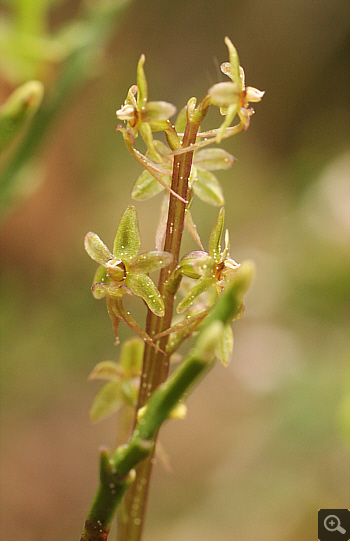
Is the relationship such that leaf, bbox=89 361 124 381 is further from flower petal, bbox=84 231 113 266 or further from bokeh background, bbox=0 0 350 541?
bokeh background, bbox=0 0 350 541

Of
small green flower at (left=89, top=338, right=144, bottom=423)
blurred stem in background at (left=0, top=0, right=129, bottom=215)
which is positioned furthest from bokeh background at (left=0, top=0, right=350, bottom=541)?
small green flower at (left=89, top=338, right=144, bottom=423)

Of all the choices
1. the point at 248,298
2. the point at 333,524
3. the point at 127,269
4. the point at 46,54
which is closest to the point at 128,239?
the point at 127,269

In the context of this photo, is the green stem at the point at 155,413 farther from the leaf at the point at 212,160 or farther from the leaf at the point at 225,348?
the leaf at the point at 212,160

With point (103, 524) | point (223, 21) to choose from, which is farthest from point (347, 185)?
point (103, 524)

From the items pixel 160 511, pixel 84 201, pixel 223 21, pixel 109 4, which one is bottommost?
pixel 160 511

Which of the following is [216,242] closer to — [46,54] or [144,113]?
[144,113]

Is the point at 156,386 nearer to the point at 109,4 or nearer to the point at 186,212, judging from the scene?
the point at 186,212

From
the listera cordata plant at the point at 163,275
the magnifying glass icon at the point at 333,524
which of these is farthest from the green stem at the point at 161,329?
the magnifying glass icon at the point at 333,524

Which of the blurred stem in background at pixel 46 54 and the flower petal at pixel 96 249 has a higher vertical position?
the blurred stem in background at pixel 46 54
